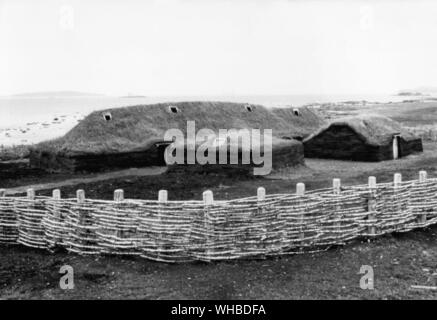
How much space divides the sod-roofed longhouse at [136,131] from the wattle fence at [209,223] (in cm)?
985

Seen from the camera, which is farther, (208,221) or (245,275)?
(208,221)

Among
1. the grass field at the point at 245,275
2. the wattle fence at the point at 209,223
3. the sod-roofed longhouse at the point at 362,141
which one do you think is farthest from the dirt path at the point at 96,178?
the sod-roofed longhouse at the point at 362,141

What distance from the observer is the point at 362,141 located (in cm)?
2309

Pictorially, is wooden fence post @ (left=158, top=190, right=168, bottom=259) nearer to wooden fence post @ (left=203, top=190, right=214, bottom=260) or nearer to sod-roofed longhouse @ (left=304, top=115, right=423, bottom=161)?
wooden fence post @ (left=203, top=190, right=214, bottom=260)

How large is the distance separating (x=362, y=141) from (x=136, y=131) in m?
10.1

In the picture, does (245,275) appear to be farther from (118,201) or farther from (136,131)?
(136,131)

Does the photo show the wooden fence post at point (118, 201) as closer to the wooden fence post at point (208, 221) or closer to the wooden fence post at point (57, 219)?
the wooden fence post at point (57, 219)

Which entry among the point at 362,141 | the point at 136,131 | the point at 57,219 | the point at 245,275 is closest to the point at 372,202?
the point at 245,275

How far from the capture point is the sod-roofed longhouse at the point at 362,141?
2306 centimetres

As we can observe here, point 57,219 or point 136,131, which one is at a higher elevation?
point 136,131

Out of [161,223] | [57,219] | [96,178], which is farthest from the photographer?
[96,178]

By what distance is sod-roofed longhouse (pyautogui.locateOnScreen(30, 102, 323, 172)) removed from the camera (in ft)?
70.4

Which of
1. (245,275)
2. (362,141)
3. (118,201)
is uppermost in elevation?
(362,141)
